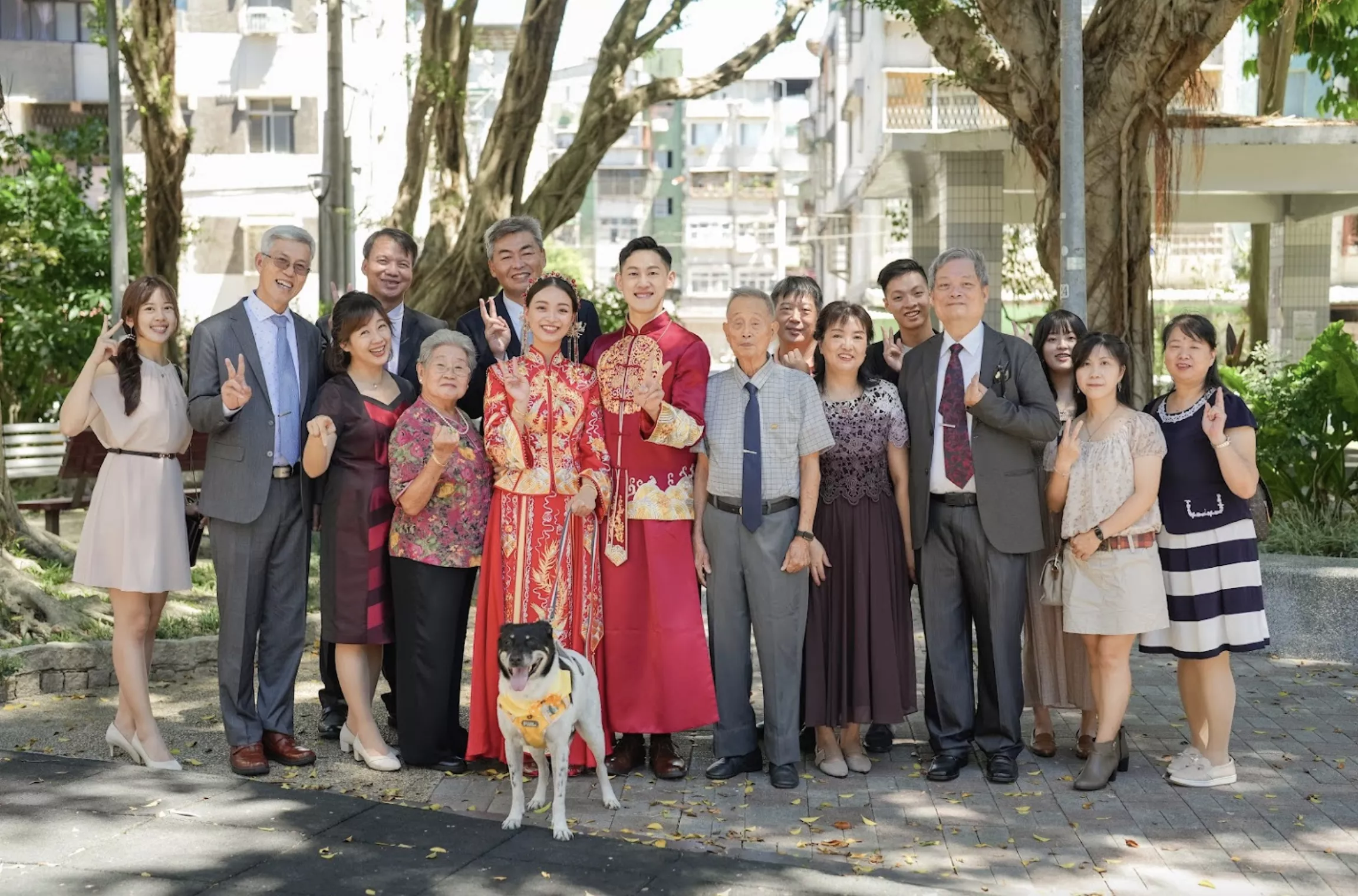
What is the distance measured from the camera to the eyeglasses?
626cm

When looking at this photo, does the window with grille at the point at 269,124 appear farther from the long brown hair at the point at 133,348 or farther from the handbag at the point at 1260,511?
the handbag at the point at 1260,511

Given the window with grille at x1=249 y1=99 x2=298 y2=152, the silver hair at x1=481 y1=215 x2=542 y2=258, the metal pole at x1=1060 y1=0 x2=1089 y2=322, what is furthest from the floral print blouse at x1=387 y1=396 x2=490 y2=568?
the window with grille at x1=249 y1=99 x2=298 y2=152

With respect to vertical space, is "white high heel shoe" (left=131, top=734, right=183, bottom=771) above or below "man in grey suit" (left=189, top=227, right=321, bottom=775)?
below

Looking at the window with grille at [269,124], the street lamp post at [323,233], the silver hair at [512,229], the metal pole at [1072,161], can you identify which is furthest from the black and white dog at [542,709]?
the window with grille at [269,124]

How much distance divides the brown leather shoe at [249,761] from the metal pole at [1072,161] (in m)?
5.25

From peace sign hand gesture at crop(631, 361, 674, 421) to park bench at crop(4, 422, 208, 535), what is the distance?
9.20ft

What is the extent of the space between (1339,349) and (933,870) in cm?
730

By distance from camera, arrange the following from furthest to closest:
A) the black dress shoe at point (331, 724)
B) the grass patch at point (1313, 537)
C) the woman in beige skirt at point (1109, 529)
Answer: the grass patch at point (1313, 537) → the black dress shoe at point (331, 724) → the woman in beige skirt at point (1109, 529)

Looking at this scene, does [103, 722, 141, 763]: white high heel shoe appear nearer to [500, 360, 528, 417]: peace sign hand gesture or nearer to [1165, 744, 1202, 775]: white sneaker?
[500, 360, 528, 417]: peace sign hand gesture

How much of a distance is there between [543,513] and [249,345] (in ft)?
4.64

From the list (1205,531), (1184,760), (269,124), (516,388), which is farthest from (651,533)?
(269,124)

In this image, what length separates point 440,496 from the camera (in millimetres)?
6137

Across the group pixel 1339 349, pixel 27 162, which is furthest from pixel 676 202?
pixel 1339 349

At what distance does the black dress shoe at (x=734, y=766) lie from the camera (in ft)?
20.4
